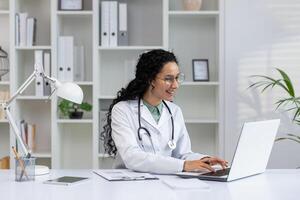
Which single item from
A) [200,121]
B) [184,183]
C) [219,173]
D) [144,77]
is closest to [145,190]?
[184,183]

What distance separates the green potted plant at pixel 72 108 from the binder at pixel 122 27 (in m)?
0.56

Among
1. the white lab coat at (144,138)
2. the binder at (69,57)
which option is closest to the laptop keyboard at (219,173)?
the white lab coat at (144,138)

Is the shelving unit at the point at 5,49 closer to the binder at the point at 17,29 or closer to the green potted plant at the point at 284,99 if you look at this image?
the binder at the point at 17,29

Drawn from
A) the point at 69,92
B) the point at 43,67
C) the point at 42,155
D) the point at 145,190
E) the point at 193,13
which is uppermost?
the point at 193,13

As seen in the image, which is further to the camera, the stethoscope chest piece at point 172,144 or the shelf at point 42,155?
the shelf at point 42,155

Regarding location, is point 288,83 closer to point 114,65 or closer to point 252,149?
point 114,65

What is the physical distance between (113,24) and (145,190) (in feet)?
7.18

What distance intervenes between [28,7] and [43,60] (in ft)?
1.76

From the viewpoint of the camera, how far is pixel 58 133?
13.5 feet

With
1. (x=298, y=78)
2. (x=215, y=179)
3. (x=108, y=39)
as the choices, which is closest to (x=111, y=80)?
(x=108, y=39)

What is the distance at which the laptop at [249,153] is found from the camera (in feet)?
7.29

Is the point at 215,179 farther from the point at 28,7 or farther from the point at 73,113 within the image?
the point at 28,7

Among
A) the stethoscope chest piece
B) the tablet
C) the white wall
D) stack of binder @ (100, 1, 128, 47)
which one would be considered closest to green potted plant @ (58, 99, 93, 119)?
stack of binder @ (100, 1, 128, 47)

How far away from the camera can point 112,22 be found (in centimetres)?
404
